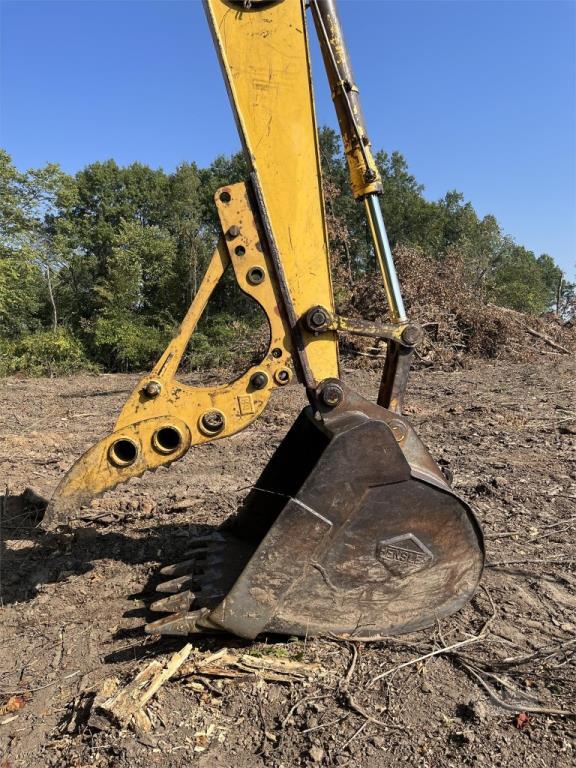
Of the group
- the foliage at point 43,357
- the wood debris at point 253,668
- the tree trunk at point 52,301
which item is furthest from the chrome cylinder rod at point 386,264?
the tree trunk at point 52,301

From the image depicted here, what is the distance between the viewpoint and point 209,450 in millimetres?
6578

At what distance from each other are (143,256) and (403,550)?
31101 mm

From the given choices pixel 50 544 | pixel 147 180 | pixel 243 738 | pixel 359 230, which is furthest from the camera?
pixel 147 180

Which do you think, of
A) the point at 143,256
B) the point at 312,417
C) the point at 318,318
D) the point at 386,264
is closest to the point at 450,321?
the point at 386,264

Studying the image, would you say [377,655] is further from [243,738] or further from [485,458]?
[485,458]

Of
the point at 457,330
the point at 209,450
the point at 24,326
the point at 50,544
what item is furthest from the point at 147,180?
the point at 50,544

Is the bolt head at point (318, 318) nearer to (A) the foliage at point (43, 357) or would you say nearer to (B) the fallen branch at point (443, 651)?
(B) the fallen branch at point (443, 651)

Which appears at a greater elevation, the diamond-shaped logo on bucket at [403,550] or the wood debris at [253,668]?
the diamond-shaped logo on bucket at [403,550]

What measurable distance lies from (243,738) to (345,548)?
2.66ft

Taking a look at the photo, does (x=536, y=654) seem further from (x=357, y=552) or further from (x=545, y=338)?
(x=545, y=338)

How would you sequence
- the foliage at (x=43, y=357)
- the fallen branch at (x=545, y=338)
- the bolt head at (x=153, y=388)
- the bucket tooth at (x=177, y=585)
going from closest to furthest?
the bolt head at (x=153, y=388), the bucket tooth at (x=177, y=585), the fallen branch at (x=545, y=338), the foliage at (x=43, y=357)

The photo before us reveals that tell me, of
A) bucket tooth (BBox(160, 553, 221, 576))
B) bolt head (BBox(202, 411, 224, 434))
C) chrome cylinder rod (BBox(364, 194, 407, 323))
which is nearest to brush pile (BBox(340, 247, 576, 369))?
bucket tooth (BBox(160, 553, 221, 576))

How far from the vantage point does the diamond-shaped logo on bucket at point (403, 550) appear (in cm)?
246

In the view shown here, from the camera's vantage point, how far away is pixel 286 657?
2.46m
